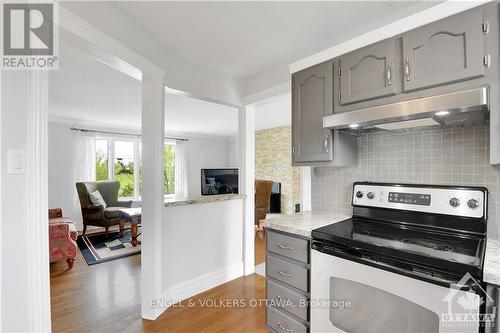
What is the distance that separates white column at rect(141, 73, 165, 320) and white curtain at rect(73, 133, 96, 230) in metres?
4.08

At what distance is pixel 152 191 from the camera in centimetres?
201

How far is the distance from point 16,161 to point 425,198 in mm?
2210

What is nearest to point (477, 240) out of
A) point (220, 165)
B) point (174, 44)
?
point (174, 44)

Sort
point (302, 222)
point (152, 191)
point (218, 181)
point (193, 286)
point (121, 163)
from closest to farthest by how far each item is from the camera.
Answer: point (302, 222), point (152, 191), point (193, 286), point (121, 163), point (218, 181)

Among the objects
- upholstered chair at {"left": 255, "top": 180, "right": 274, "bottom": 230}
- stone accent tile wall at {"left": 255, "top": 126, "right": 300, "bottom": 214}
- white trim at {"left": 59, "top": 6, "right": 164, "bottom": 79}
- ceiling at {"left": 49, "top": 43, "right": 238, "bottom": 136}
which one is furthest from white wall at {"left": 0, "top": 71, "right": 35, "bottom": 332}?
stone accent tile wall at {"left": 255, "top": 126, "right": 300, "bottom": 214}

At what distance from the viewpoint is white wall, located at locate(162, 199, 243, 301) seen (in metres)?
2.24

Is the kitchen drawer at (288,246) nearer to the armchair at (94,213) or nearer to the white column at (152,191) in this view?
the white column at (152,191)

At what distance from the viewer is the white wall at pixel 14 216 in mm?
1105

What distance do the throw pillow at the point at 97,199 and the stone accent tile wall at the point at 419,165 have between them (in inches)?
167

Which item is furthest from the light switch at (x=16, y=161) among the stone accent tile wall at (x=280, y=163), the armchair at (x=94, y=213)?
the stone accent tile wall at (x=280, y=163)

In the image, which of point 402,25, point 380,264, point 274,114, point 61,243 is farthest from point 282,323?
point 274,114

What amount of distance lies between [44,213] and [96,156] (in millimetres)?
4917

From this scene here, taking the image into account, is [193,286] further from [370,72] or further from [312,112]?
[370,72]

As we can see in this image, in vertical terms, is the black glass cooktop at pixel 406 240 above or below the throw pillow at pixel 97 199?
above
